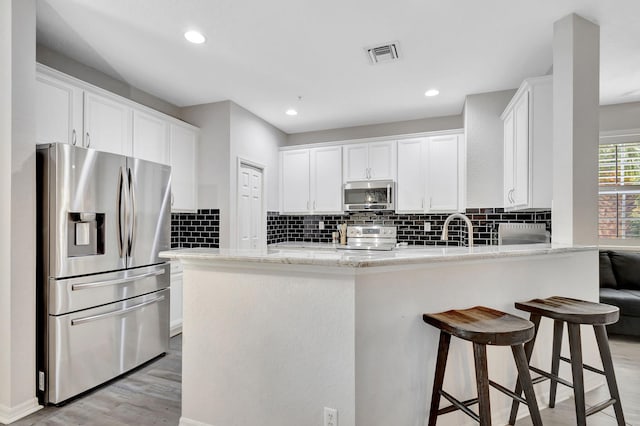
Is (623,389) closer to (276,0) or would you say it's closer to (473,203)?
(473,203)

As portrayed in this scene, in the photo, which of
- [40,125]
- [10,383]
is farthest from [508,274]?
[40,125]

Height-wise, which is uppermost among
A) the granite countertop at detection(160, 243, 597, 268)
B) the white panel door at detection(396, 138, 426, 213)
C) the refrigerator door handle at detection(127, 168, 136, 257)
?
the white panel door at detection(396, 138, 426, 213)

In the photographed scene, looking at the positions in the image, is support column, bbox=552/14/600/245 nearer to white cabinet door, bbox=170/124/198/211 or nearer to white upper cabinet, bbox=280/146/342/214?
white upper cabinet, bbox=280/146/342/214

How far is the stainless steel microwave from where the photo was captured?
4.47m

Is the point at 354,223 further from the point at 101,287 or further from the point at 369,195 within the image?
the point at 101,287

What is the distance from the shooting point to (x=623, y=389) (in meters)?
2.33

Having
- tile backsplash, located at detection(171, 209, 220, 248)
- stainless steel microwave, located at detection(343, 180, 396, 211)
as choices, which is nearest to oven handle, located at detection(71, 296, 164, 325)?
tile backsplash, located at detection(171, 209, 220, 248)

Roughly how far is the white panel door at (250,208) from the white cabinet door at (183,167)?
551 mm

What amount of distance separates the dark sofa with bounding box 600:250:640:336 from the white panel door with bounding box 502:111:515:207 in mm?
1398

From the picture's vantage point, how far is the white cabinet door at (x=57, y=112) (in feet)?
7.95

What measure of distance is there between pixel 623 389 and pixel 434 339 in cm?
178

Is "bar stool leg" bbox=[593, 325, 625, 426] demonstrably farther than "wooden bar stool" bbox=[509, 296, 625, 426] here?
Yes

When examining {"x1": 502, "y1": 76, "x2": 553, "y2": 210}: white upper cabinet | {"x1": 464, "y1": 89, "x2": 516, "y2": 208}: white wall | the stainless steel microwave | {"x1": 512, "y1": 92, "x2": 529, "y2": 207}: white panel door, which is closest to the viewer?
{"x1": 502, "y1": 76, "x2": 553, "y2": 210}: white upper cabinet

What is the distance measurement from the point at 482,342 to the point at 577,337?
729mm
